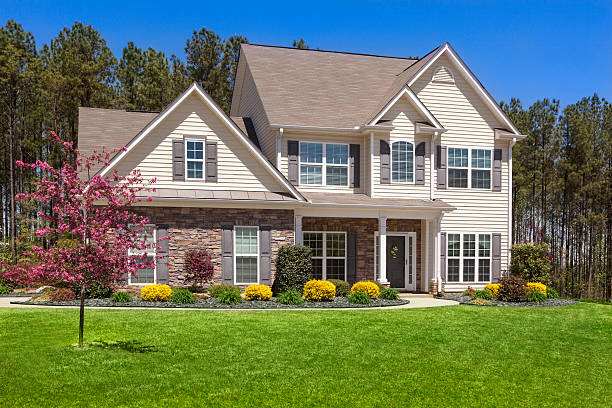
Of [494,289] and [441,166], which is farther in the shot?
[441,166]

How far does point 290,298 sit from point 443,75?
11521 millimetres

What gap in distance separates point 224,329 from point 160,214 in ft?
22.6

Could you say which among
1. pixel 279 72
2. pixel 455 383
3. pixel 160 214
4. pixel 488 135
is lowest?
pixel 455 383

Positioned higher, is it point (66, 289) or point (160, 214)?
point (160, 214)

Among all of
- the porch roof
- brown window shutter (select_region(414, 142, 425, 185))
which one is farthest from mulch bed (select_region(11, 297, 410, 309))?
brown window shutter (select_region(414, 142, 425, 185))

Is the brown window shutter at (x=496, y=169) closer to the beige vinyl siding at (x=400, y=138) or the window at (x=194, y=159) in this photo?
the beige vinyl siding at (x=400, y=138)

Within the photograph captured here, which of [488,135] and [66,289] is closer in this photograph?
[66,289]

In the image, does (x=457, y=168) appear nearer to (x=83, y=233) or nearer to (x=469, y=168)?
(x=469, y=168)

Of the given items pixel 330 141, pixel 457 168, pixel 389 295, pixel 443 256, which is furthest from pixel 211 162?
pixel 457 168

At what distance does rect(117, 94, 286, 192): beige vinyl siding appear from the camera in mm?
18781

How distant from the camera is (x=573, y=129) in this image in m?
36.3

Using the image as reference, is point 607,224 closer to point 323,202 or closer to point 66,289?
point 323,202

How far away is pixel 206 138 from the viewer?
19.3 metres

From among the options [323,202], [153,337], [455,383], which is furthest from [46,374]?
[323,202]
